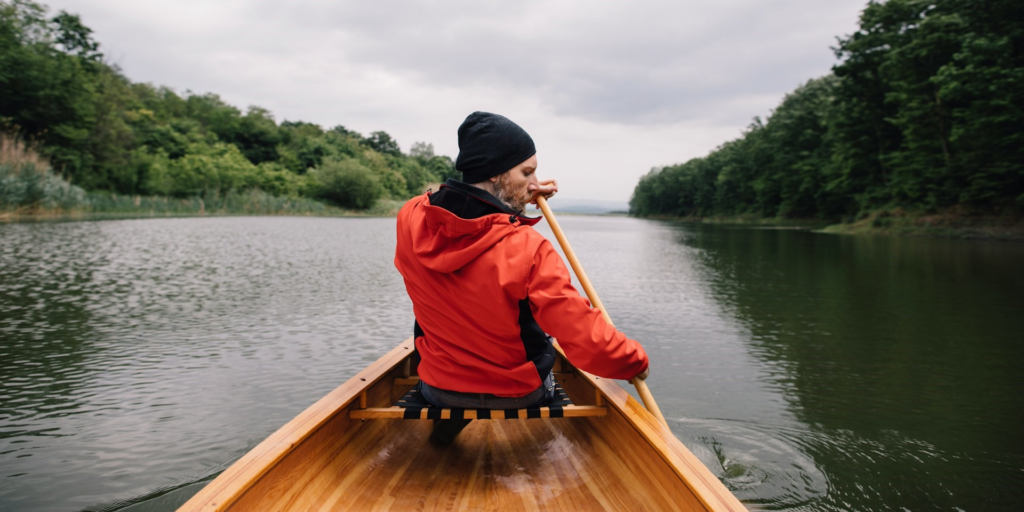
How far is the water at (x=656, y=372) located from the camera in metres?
3.00

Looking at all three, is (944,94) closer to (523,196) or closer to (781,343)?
(781,343)

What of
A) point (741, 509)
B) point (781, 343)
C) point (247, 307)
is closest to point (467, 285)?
point (741, 509)

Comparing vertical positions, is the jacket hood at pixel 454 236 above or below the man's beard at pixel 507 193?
below

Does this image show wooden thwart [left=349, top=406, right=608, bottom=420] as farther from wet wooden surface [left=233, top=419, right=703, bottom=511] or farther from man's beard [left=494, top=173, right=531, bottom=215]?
man's beard [left=494, top=173, right=531, bottom=215]

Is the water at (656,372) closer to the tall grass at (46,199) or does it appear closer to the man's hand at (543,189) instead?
the man's hand at (543,189)

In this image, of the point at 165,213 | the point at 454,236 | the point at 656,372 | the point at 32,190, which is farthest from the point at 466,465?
the point at 165,213

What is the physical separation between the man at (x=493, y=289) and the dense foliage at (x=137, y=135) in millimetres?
32948

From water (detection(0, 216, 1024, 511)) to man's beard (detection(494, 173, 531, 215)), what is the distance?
6.59 ft

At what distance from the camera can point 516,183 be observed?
1883 mm

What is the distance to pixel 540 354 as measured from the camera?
2.01 meters

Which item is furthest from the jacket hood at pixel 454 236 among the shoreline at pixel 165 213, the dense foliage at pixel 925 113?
the dense foliage at pixel 925 113

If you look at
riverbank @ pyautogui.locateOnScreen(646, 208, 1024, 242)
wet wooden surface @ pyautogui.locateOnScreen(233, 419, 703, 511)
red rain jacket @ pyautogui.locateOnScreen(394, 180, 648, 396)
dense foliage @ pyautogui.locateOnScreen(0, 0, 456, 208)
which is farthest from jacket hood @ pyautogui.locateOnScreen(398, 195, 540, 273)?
dense foliage @ pyautogui.locateOnScreen(0, 0, 456, 208)

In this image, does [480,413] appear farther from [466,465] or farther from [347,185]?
[347,185]

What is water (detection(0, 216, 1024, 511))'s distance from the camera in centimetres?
300
